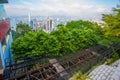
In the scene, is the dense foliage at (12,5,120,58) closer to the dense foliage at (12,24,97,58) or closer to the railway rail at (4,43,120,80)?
the dense foliage at (12,24,97,58)

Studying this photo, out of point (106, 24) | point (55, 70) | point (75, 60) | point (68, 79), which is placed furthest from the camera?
point (106, 24)

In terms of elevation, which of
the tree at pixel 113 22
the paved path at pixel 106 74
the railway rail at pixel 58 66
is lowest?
the railway rail at pixel 58 66

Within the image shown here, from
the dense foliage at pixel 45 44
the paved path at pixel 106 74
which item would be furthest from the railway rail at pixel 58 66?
the dense foliage at pixel 45 44

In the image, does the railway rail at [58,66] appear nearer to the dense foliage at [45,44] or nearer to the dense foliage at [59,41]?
the dense foliage at [59,41]

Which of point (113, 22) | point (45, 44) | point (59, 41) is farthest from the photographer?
point (59, 41)

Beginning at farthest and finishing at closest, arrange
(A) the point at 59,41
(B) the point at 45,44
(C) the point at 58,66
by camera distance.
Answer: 1. (A) the point at 59,41
2. (B) the point at 45,44
3. (C) the point at 58,66

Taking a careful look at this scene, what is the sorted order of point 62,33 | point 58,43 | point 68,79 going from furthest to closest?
point 62,33, point 58,43, point 68,79

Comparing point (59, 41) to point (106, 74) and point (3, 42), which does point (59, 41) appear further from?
point (106, 74)

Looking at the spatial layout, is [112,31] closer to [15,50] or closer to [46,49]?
[46,49]

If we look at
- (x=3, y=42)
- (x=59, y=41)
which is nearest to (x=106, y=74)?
(x=59, y=41)

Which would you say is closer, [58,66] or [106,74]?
[106,74]

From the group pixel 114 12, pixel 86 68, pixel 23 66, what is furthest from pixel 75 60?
pixel 114 12
